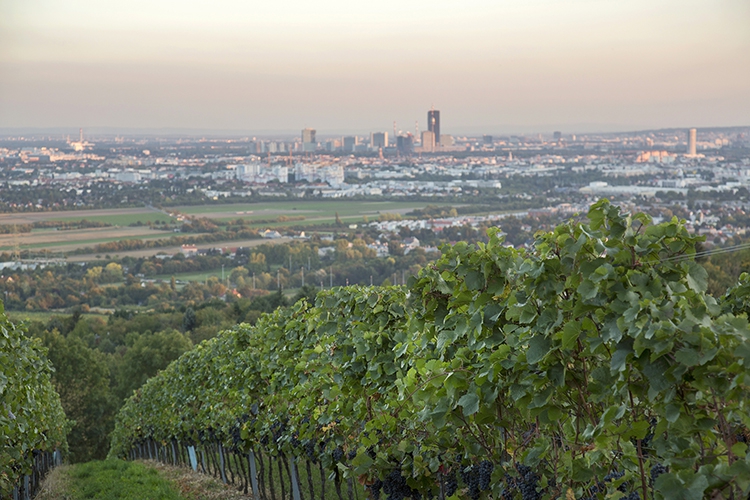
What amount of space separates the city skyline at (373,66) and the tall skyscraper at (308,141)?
9.40 ft

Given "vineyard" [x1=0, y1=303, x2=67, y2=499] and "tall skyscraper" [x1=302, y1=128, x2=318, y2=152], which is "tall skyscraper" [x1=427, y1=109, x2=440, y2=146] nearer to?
"tall skyscraper" [x1=302, y1=128, x2=318, y2=152]

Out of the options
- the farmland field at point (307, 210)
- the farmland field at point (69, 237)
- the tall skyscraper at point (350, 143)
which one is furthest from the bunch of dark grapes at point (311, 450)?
the tall skyscraper at point (350, 143)

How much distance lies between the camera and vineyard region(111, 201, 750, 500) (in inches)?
69.4

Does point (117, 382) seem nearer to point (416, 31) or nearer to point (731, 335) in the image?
point (731, 335)

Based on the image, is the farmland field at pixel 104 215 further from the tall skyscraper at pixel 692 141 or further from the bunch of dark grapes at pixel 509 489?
the bunch of dark grapes at pixel 509 489

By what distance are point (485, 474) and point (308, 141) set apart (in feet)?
392

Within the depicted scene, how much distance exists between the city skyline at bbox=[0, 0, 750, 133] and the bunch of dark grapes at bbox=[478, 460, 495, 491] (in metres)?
42.7

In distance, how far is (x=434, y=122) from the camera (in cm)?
A: 10406

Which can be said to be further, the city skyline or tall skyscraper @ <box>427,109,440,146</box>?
tall skyscraper @ <box>427,109,440,146</box>

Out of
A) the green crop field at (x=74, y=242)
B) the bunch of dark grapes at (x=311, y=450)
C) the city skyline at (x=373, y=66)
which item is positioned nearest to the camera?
the bunch of dark grapes at (x=311, y=450)

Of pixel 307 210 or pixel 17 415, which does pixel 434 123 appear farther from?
pixel 17 415

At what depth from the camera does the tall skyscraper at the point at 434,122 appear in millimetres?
102562

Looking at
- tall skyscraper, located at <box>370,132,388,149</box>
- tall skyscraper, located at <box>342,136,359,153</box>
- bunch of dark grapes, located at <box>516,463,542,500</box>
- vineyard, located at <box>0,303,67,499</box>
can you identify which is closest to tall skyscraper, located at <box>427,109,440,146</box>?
tall skyscraper, located at <box>370,132,388,149</box>

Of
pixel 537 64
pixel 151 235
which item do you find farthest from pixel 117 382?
pixel 537 64
